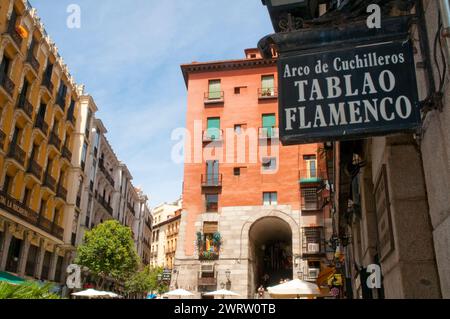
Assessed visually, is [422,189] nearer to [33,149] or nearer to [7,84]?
[7,84]

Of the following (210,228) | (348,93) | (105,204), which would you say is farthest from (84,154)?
(348,93)

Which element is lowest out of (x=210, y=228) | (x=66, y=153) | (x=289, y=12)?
(x=289, y=12)

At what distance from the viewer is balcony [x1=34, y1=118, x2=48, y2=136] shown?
30844mm

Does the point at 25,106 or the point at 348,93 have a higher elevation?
the point at 25,106

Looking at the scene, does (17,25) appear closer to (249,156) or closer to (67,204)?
(67,204)

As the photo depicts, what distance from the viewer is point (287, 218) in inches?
1348

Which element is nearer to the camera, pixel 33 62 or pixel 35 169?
pixel 33 62

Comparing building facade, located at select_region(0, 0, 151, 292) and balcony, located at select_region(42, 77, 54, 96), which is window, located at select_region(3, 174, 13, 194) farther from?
balcony, located at select_region(42, 77, 54, 96)

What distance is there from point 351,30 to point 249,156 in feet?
109

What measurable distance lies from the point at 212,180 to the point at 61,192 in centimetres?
1283

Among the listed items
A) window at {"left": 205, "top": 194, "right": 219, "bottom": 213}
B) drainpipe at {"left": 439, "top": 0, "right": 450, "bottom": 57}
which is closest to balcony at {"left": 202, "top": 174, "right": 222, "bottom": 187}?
window at {"left": 205, "top": 194, "right": 219, "bottom": 213}

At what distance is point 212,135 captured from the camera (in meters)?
37.0

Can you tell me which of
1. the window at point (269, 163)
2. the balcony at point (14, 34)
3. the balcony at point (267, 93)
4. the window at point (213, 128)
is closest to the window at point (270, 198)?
the window at point (269, 163)

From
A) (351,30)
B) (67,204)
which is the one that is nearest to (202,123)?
(67,204)
